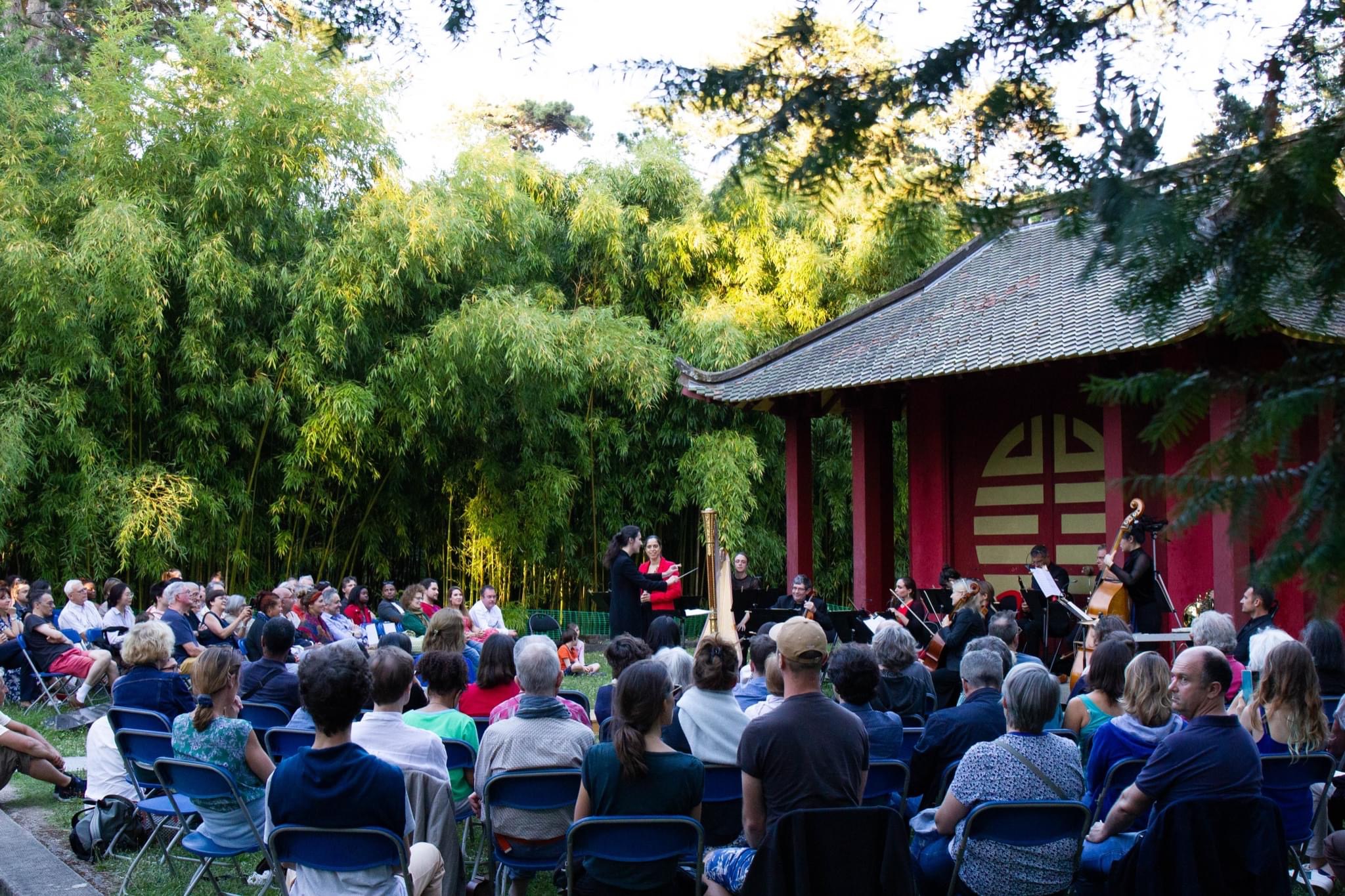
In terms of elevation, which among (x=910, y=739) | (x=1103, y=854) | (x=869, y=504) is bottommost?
(x=1103, y=854)

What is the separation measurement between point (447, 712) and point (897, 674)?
6.71ft

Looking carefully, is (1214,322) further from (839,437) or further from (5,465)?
(839,437)

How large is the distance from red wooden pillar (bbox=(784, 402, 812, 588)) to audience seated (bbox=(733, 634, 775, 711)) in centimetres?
824

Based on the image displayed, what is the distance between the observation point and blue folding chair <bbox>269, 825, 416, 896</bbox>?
3232 mm

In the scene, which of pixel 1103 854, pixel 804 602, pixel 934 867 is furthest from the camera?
pixel 804 602

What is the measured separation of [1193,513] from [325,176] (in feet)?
42.7

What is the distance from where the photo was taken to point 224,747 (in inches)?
166

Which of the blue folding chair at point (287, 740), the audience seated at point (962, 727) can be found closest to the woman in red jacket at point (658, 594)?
the blue folding chair at point (287, 740)

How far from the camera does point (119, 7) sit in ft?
41.7

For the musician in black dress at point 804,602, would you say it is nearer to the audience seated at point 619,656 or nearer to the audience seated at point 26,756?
the audience seated at point 619,656

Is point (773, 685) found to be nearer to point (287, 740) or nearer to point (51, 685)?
point (287, 740)

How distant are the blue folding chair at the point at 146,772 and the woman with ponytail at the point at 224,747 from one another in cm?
18

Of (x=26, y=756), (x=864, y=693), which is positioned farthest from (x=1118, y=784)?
(x=26, y=756)

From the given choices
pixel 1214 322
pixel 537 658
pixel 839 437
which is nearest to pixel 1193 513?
pixel 1214 322
